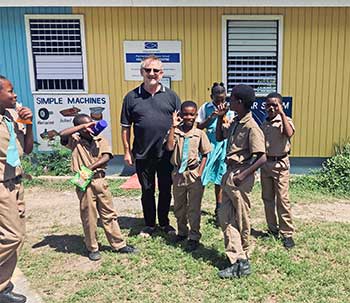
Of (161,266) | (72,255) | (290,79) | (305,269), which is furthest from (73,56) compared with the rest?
(305,269)

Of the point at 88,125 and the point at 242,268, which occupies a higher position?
the point at 88,125

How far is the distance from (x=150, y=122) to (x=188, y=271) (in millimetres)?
1500

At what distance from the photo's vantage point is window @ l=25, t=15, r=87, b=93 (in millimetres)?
7484

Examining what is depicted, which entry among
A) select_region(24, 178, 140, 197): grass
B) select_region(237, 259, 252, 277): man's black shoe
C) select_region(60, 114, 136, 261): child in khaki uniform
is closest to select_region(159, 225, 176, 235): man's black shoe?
select_region(60, 114, 136, 261): child in khaki uniform

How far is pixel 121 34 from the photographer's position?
7.46m

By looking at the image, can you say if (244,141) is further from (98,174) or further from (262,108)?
(262,108)

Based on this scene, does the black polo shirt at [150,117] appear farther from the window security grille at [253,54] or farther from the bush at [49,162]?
the bush at [49,162]

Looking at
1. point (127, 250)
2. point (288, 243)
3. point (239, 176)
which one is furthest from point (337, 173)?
point (127, 250)

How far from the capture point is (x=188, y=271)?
13.5 feet

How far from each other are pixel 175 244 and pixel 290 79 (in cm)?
400

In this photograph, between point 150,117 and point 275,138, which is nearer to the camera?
point 275,138

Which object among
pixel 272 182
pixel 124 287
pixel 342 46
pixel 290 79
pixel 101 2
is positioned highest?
pixel 101 2

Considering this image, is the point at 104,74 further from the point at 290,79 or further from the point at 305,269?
the point at 305,269

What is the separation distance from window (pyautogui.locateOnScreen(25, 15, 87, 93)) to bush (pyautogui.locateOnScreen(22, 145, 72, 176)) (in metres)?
1.08
